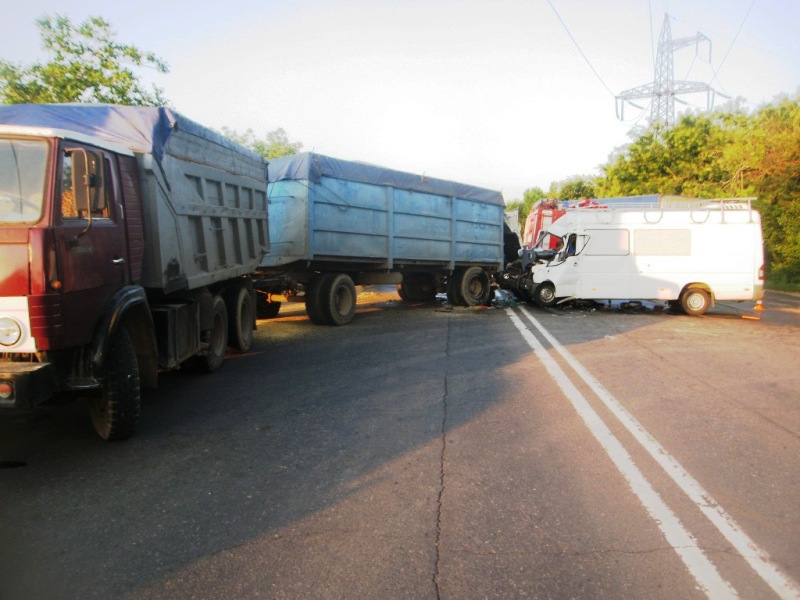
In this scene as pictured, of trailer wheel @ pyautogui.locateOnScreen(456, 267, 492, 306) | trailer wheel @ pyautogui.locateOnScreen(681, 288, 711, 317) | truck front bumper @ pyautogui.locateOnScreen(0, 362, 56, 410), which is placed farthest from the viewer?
trailer wheel @ pyautogui.locateOnScreen(456, 267, 492, 306)

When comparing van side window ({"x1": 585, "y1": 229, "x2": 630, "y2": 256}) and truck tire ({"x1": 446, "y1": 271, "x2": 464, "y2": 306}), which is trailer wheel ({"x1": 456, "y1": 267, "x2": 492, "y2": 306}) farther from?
van side window ({"x1": 585, "y1": 229, "x2": 630, "y2": 256})

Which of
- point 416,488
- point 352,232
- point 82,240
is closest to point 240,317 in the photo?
point 352,232

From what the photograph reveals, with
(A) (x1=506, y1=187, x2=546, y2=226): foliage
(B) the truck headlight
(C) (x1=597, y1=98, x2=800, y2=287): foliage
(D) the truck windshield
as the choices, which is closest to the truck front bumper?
(B) the truck headlight

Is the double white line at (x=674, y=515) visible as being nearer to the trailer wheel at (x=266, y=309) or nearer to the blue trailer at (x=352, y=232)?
the blue trailer at (x=352, y=232)

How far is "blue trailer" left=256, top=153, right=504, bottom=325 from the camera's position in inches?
435

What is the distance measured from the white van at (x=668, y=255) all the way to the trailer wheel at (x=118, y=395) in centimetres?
1244

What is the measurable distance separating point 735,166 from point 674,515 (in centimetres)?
2858

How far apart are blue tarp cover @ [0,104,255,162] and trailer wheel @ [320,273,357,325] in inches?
236

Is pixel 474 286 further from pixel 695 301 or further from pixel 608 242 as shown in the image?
pixel 695 301

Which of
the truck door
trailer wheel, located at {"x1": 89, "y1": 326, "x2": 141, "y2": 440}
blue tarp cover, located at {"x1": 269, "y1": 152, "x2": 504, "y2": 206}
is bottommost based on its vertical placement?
trailer wheel, located at {"x1": 89, "y1": 326, "x2": 141, "y2": 440}

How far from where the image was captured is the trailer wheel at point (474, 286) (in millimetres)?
16203

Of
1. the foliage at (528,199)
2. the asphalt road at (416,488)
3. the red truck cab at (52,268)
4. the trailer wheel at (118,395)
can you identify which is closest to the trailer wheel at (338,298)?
the asphalt road at (416,488)

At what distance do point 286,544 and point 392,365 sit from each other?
4.88m

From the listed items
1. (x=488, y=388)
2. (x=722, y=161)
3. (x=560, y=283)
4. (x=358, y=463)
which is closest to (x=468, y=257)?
(x=560, y=283)
